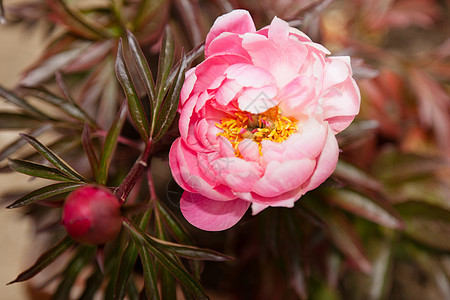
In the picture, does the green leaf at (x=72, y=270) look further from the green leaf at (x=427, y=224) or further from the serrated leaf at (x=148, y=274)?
the green leaf at (x=427, y=224)

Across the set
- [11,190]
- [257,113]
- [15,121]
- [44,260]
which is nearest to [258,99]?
[257,113]

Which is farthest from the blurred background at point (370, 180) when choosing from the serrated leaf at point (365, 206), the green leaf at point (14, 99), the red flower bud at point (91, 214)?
the red flower bud at point (91, 214)

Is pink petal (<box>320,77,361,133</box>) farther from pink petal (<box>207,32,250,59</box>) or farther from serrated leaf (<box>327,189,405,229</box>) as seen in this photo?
serrated leaf (<box>327,189,405,229</box>)

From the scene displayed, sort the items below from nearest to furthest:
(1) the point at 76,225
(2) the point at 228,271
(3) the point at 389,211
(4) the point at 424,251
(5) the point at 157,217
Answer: (1) the point at 76,225 < (5) the point at 157,217 < (3) the point at 389,211 < (4) the point at 424,251 < (2) the point at 228,271

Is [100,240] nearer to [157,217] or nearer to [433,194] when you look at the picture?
[157,217]

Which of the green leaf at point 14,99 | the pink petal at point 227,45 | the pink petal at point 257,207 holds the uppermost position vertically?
the pink petal at point 227,45

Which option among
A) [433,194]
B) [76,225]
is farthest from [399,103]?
[76,225]

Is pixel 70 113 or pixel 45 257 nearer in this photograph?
pixel 45 257
